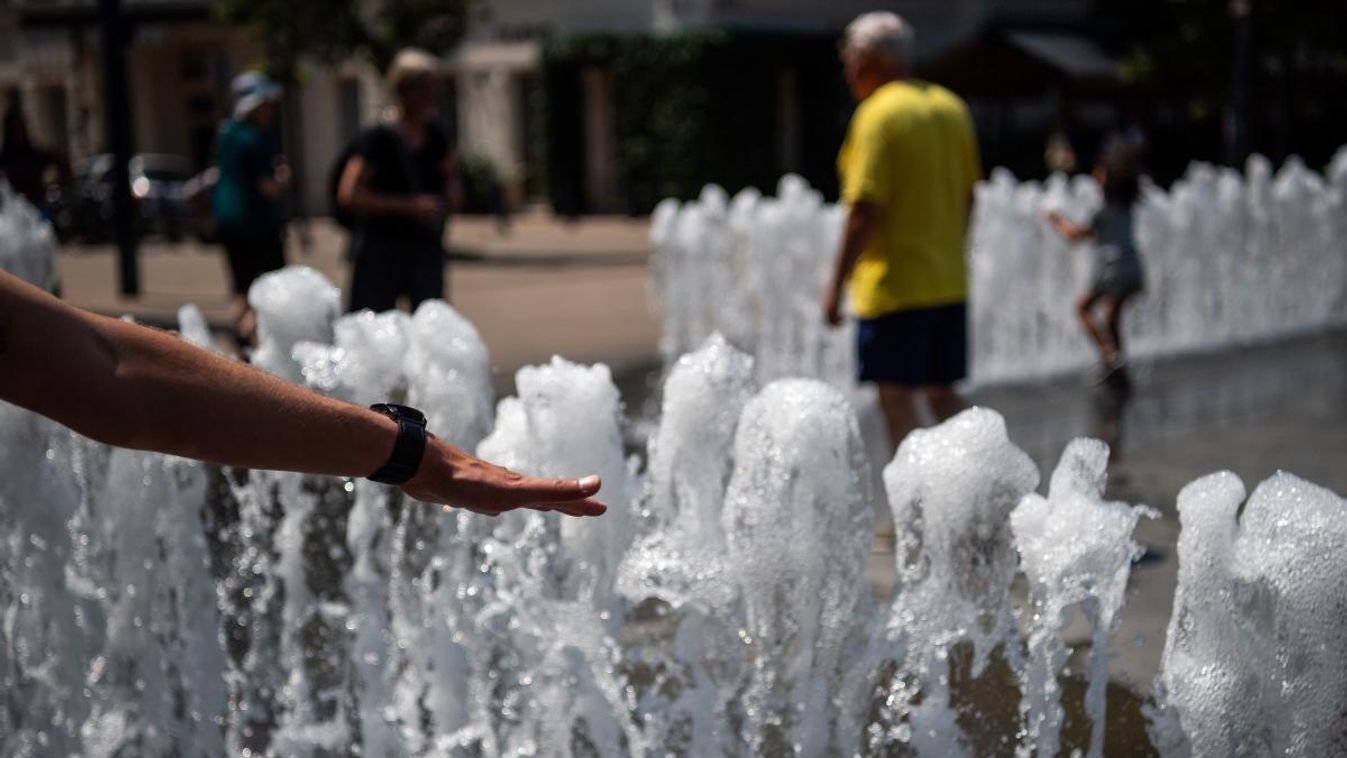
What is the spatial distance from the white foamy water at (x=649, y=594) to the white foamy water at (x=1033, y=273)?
549 centimetres

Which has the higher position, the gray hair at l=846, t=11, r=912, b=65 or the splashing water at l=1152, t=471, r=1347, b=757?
the gray hair at l=846, t=11, r=912, b=65

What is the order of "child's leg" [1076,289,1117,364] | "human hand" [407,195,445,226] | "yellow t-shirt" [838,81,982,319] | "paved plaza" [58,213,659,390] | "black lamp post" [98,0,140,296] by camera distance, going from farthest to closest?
"black lamp post" [98,0,140,296], "paved plaza" [58,213,659,390], "child's leg" [1076,289,1117,364], "human hand" [407,195,445,226], "yellow t-shirt" [838,81,982,319]

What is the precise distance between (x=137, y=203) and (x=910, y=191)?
20.7 metres

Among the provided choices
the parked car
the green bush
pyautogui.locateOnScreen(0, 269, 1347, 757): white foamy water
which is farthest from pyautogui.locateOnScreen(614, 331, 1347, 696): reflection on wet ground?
the green bush

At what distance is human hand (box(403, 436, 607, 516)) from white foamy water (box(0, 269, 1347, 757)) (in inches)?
45.7

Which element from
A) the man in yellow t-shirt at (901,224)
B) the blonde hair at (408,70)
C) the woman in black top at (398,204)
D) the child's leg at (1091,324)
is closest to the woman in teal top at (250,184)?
the woman in black top at (398,204)

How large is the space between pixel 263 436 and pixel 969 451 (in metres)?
1.59

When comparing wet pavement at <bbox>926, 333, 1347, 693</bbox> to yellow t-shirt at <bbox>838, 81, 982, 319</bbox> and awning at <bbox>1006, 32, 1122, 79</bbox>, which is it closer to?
yellow t-shirt at <bbox>838, 81, 982, 319</bbox>

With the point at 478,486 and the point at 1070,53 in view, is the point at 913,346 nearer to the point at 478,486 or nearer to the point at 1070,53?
the point at 478,486

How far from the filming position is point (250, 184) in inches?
353

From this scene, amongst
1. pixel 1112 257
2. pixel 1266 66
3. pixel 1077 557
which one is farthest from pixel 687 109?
pixel 1077 557

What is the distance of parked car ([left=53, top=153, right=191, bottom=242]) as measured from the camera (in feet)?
78.2

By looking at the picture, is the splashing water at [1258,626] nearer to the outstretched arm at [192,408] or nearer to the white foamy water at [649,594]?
the white foamy water at [649,594]

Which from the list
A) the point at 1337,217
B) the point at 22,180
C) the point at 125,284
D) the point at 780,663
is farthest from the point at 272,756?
the point at 125,284
